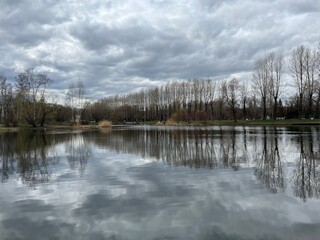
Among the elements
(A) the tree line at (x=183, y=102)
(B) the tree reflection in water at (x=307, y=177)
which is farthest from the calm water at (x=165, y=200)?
(A) the tree line at (x=183, y=102)

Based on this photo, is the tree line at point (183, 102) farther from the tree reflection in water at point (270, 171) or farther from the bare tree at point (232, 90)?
the tree reflection in water at point (270, 171)

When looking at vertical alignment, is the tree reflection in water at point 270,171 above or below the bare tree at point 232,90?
below

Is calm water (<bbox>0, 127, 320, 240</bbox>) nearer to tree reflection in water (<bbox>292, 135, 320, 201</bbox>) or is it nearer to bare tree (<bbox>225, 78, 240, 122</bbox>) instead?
tree reflection in water (<bbox>292, 135, 320, 201</bbox>)

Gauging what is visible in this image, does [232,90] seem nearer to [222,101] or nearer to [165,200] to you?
[222,101]

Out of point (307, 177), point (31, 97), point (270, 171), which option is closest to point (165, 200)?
point (307, 177)

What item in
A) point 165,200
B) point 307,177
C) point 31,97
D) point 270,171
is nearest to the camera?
point 165,200

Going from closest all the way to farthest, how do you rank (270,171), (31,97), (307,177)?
(307,177)
(270,171)
(31,97)

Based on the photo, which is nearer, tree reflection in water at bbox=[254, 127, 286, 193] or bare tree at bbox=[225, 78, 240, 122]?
tree reflection in water at bbox=[254, 127, 286, 193]

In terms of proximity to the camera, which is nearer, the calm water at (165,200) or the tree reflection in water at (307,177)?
the calm water at (165,200)

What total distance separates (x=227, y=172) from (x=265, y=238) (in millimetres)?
7053

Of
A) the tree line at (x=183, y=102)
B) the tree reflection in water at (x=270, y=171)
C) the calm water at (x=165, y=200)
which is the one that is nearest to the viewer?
the calm water at (x=165, y=200)

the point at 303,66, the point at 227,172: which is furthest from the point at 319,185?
the point at 303,66

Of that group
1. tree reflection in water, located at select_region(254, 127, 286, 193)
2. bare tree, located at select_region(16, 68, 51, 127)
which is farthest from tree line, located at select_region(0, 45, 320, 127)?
tree reflection in water, located at select_region(254, 127, 286, 193)

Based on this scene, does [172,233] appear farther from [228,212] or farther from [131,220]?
[228,212]
